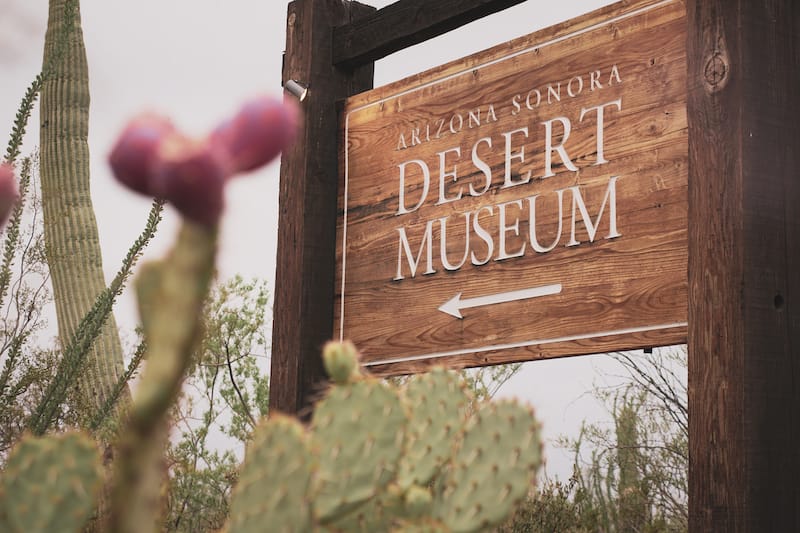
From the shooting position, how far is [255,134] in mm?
741

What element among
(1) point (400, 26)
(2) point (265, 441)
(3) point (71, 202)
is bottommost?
(2) point (265, 441)

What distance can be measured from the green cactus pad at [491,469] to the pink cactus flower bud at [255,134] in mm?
1025

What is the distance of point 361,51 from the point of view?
15.3 feet

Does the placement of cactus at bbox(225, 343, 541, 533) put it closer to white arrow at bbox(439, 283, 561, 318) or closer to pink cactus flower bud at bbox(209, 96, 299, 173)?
pink cactus flower bud at bbox(209, 96, 299, 173)

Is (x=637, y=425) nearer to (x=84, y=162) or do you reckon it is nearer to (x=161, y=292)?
(x=84, y=162)

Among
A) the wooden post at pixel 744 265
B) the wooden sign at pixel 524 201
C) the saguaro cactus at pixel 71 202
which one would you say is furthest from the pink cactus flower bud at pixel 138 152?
the saguaro cactus at pixel 71 202

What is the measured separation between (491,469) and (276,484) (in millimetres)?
562

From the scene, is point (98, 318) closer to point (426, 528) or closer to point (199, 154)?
point (426, 528)

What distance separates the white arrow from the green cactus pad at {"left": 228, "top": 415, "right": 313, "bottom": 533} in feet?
8.29

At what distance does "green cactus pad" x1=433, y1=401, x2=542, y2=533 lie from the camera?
1.66 meters

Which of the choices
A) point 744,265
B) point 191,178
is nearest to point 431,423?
point 191,178

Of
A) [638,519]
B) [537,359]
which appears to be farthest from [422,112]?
[638,519]

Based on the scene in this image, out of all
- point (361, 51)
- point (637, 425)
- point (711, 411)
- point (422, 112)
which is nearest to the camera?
point (711, 411)

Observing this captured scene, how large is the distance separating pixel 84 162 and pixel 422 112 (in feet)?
22.7
